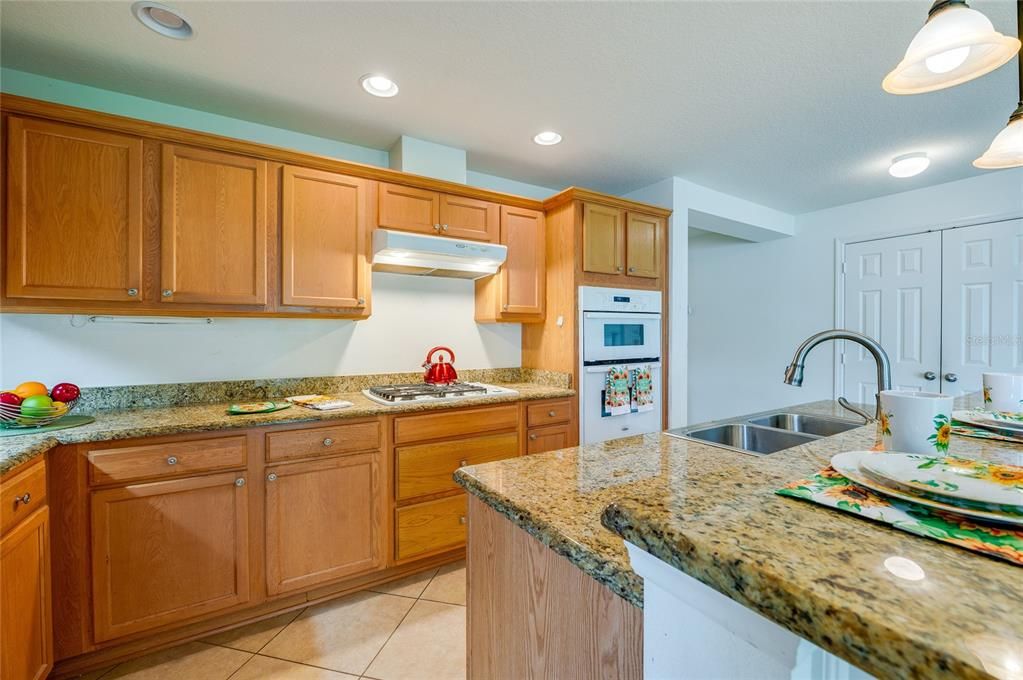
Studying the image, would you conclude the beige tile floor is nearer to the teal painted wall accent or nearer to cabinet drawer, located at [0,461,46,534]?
cabinet drawer, located at [0,461,46,534]

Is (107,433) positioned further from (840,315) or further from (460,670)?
(840,315)

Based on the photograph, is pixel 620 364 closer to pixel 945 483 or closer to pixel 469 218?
pixel 469 218

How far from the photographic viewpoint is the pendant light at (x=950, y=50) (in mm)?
974

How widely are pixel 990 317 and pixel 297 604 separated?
186 inches

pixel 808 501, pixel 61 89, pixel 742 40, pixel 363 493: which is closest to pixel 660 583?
pixel 808 501

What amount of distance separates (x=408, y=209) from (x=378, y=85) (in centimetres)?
63

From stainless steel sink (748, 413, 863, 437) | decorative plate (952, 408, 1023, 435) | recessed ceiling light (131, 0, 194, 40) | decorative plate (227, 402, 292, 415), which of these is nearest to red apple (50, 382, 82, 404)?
decorative plate (227, 402, 292, 415)

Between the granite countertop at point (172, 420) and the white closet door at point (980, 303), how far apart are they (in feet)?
11.0

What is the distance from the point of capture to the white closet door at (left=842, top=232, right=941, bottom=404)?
11.1ft

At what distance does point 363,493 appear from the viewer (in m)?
2.10

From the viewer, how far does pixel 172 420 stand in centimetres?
178

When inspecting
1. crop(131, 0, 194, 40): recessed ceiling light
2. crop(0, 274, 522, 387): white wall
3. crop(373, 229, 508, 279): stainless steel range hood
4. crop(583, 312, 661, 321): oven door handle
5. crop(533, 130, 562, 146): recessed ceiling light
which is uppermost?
crop(533, 130, 562, 146): recessed ceiling light

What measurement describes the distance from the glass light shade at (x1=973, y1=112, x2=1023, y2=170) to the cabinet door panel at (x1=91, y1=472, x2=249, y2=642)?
9.61 feet

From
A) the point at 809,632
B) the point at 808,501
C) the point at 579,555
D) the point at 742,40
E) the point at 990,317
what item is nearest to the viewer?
the point at 809,632
